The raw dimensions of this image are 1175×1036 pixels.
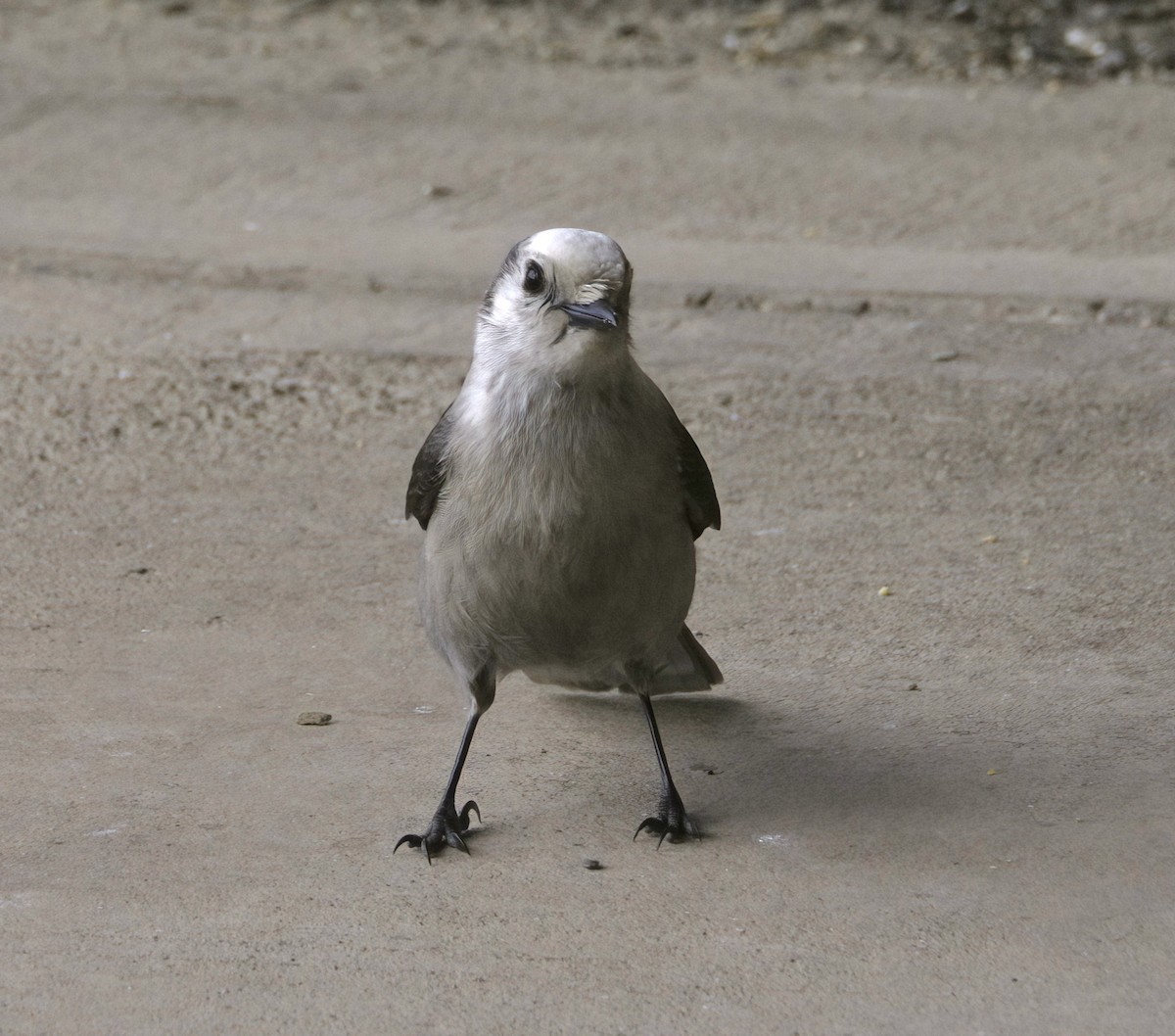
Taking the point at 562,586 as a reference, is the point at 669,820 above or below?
below

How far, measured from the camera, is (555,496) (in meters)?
3.32

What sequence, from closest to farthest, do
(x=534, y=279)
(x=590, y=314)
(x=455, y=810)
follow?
(x=590, y=314) → (x=534, y=279) → (x=455, y=810)

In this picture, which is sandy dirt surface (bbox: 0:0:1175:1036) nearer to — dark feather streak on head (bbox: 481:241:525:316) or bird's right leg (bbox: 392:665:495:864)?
bird's right leg (bbox: 392:665:495:864)

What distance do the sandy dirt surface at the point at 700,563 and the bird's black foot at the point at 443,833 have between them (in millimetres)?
37

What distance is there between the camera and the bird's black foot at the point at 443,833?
3.47 meters

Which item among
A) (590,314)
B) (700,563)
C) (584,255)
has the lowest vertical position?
(700,563)

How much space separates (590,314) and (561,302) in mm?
105

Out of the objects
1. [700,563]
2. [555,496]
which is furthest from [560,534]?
[700,563]

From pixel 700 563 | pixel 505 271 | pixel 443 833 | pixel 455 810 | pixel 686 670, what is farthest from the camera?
pixel 700 563

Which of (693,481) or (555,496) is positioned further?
(693,481)

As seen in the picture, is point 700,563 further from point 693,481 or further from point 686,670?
point 693,481

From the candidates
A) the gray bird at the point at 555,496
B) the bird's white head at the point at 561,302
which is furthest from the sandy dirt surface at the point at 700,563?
the bird's white head at the point at 561,302

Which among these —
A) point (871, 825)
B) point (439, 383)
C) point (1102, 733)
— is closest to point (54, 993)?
point (871, 825)

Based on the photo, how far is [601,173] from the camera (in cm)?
846
